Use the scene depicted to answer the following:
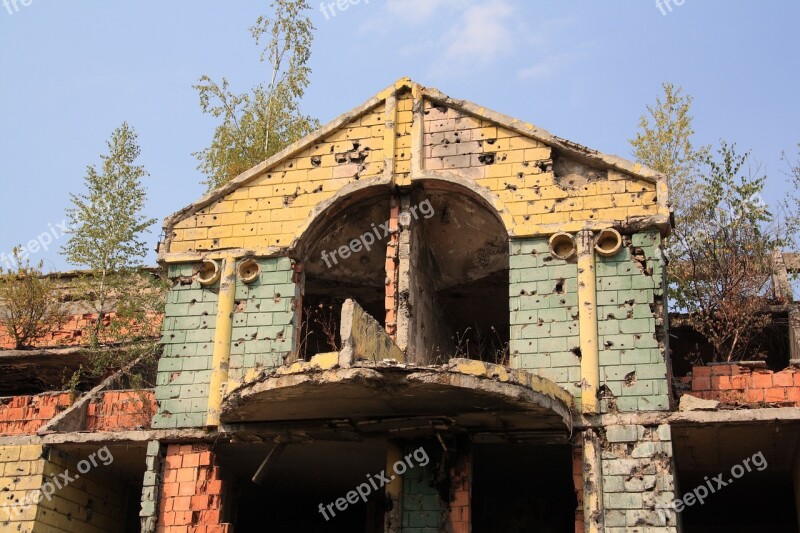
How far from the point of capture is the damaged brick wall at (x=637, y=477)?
13414 mm

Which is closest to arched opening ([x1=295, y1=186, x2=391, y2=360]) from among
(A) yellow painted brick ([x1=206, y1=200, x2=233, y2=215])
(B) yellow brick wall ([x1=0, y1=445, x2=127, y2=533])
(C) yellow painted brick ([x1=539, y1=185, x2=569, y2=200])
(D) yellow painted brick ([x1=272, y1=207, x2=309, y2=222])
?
(D) yellow painted brick ([x1=272, y1=207, x2=309, y2=222])

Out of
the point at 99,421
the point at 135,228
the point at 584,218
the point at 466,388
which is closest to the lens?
the point at 466,388

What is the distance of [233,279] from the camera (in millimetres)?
15906

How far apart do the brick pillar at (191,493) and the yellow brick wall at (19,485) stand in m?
1.92

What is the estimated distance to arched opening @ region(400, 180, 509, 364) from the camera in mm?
15828

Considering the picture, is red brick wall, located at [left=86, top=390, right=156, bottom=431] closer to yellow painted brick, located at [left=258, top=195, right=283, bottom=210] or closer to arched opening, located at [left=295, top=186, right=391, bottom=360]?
arched opening, located at [left=295, top=186, right=391, bottom=360]

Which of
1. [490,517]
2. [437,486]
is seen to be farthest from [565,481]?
Result: [437,486]

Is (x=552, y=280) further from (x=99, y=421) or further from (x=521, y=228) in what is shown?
(x=99, y=421)

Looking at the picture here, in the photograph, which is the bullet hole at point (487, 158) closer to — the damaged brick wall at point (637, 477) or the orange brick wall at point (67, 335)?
the damaged brick wall at point (637, 477)

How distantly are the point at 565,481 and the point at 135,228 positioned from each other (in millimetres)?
8575

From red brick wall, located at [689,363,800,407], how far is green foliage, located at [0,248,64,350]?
37.3ft

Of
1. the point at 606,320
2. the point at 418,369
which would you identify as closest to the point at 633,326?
the point at 606,320

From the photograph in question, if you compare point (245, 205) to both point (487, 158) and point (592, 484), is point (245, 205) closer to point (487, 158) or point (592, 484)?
point (487, 158)

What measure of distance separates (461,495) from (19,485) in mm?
6127
